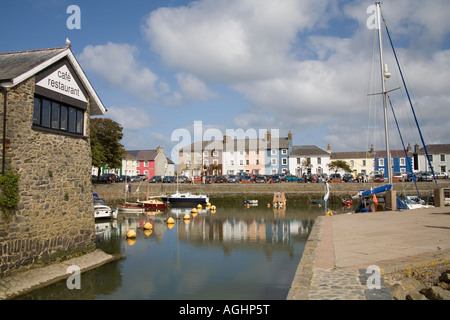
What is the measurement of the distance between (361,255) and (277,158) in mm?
63964

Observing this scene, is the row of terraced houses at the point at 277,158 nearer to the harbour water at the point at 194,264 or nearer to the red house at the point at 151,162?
the red house at the point at 151,162

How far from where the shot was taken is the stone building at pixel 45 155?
10.5 meters

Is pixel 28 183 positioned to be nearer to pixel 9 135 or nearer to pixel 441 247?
pixel 9 135

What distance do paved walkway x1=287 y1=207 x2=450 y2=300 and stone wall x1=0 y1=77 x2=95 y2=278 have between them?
27.4 ft

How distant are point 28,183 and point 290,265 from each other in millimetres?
10705

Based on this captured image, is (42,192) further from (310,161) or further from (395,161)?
(395,161)

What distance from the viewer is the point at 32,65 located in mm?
11406

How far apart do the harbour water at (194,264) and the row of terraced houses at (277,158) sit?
45248 millimetres

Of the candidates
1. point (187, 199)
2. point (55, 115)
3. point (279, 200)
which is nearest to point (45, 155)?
point (55, 115)

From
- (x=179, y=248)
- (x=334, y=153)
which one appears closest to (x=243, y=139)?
(x=334, y=153)

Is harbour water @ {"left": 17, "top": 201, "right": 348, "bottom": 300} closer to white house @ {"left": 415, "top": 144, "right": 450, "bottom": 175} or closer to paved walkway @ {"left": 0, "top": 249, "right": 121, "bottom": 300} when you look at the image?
paved walkway @ {"left": 0, "top": 249, "right": 121, "bottom": 300}

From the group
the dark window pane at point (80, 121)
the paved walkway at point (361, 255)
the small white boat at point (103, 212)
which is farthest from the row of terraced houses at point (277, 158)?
the dark window pane at point (80, 121)

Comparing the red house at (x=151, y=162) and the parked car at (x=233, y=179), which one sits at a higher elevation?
the red house at (x=151, y=162)

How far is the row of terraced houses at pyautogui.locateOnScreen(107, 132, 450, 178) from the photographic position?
7138 centimetres
